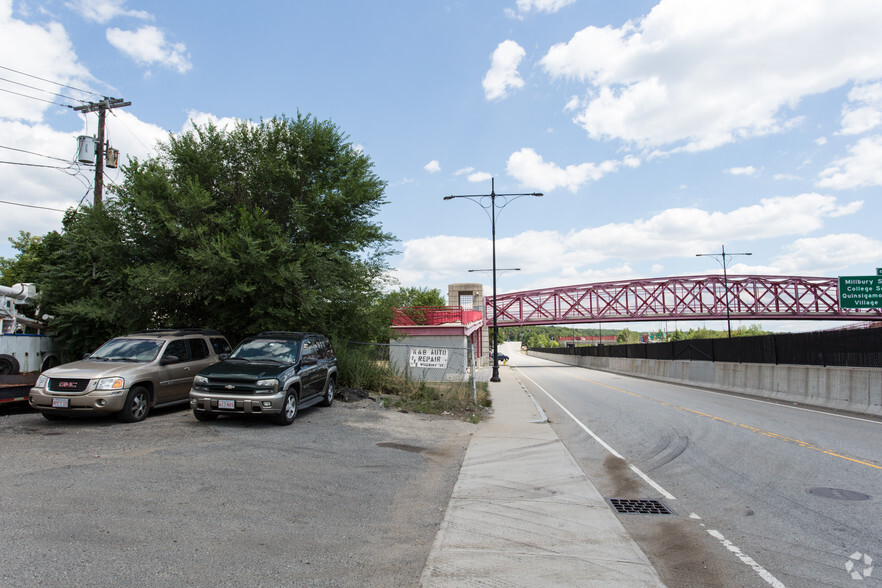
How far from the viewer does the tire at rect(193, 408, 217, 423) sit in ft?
32.8

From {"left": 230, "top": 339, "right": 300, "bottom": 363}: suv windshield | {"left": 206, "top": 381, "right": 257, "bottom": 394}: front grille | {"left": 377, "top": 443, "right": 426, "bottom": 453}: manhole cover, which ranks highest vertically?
{"left": 230, "top": 339, "right": 300, "bottom": 363}: suv windshield

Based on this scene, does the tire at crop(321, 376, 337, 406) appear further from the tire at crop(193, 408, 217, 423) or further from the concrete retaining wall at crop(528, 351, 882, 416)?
the concrete retaining wall at crop(528, 351, 882, 416)

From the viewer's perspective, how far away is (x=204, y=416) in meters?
10.3

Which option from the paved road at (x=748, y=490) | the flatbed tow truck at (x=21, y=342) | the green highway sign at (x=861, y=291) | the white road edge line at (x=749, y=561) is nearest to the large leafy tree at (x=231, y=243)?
the flatbed tow truck at (x=21, y=342)

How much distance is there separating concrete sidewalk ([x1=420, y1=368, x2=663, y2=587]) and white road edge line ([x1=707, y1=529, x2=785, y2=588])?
842mm

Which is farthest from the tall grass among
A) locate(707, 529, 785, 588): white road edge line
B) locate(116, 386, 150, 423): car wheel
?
locate(707, 529, 785, 588): white road edge line

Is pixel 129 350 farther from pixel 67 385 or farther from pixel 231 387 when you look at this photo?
pixel 231 387

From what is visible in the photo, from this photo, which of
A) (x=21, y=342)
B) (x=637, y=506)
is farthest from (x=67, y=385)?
(x=637, y=506)

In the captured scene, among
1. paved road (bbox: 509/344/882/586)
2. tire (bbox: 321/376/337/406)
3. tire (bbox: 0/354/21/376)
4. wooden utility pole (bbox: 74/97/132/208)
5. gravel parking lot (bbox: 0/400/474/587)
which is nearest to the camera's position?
gravel parking lot (bbox: 0/400/474/587)

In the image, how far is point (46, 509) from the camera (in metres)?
5.01

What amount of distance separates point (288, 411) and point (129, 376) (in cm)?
298

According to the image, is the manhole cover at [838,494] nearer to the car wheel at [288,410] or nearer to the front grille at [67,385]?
the car wheel at [288,410]

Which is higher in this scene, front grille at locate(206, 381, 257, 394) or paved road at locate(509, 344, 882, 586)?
front grille at locate(206, 381, 257, 394)

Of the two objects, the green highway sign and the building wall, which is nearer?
the building wall
